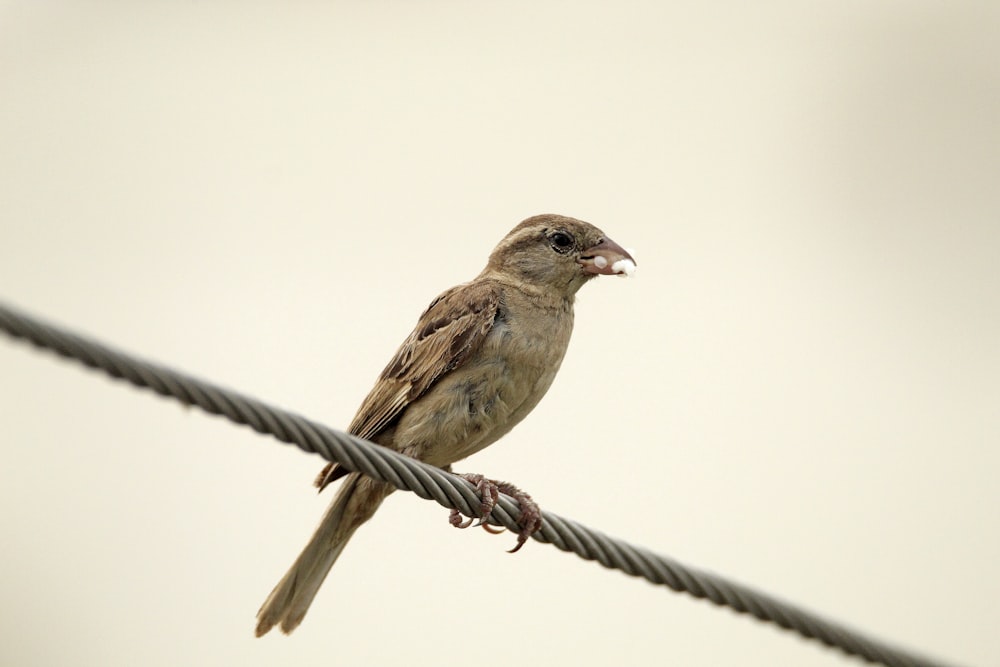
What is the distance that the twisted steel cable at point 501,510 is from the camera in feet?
11.0

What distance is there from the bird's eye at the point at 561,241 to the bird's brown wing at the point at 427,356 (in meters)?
0.52

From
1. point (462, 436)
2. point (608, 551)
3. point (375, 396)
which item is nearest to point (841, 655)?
point (608, 551)

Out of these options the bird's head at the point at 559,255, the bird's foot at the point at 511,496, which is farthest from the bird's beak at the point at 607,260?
the bird's foot at the point at 511,496

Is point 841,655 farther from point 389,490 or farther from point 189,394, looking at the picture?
point 189,394

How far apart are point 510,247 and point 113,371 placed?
133 inches

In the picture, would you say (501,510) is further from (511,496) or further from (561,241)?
Result: (561,241)

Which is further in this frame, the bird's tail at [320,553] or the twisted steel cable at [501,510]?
the bird's tail at [320,553]

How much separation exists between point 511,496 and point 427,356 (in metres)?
0.85

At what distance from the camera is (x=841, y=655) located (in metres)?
4.57

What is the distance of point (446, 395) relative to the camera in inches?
211

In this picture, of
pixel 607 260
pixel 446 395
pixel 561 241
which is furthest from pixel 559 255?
pixel 446 395

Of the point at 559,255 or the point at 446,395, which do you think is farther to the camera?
the point at 559,255

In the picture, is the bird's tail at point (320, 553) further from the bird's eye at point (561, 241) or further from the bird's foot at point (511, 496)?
the bird's eye at point (561, 241)

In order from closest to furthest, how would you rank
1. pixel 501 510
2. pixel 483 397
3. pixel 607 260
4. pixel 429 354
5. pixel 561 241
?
pixel 501 510 < pixel 483 397 < pixel 429 354 < pixel 607 260 < pixel 561 241
